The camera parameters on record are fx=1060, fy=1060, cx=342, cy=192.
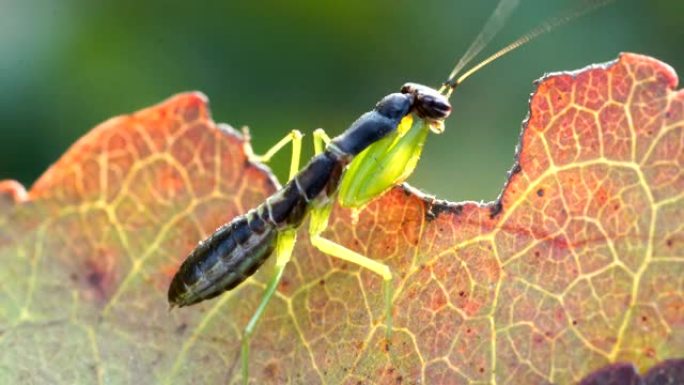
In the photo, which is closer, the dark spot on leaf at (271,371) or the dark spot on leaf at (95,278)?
the dark spot on leaf at (271,371)

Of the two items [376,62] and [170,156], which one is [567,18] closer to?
[170,156]

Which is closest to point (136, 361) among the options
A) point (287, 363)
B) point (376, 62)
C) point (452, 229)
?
point (287, 363)

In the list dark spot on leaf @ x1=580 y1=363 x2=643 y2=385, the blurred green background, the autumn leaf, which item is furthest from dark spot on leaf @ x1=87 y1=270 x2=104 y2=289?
the blurred green background

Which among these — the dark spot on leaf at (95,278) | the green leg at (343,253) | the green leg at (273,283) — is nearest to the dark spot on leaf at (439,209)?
the green leg at (343,253)

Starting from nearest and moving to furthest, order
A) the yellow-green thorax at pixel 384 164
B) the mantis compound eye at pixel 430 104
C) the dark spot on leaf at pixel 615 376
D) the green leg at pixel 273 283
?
1. the dark spot on leaf at pixel 615 376
2. the green leg at pixel 273 283
3. the yellow-green thorax at pixel 384 164
4. the mantis compound eye at pixel 430 104

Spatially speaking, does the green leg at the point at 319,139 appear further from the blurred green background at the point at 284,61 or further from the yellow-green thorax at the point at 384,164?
the blurred green background at the point at 284,61

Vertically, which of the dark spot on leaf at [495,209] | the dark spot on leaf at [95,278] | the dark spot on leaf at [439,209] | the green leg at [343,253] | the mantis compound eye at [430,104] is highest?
the mantis compound eye at [430,104]

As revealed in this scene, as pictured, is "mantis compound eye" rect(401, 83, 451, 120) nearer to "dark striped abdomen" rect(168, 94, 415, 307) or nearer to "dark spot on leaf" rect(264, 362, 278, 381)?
"dark striped abdomen" rect(168, 94, 415, 307)

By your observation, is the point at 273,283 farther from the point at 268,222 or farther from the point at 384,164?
the point at 384,164
